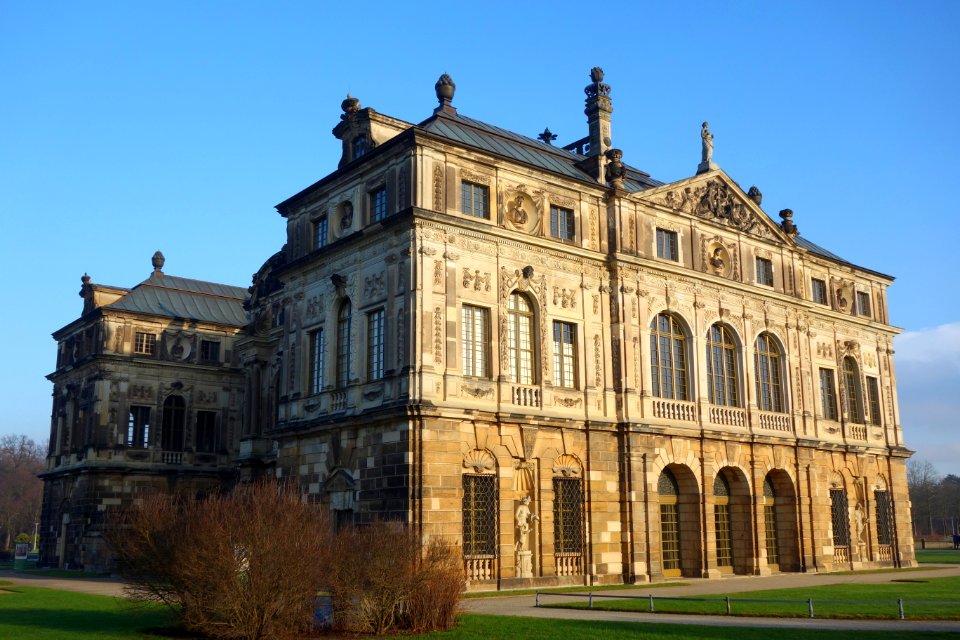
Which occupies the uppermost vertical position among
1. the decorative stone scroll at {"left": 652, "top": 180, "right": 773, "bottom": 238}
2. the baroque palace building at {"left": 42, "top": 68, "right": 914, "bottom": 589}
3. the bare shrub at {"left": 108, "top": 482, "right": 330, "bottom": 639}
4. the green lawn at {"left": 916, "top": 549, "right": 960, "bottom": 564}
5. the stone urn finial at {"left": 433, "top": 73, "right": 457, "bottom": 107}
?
the stone urn finial at {"left": 433, "top": 73, "right": 457, "bottom": 107}

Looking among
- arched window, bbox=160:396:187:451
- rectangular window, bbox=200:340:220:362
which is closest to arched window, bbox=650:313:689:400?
arched window, bbox=160:396:187:451

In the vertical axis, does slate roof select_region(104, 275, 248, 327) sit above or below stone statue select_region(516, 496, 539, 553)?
above

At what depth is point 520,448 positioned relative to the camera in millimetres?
30469

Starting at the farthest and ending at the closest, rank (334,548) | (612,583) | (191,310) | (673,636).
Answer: (191,310) → (612,583) → (334,548) → (673,636)

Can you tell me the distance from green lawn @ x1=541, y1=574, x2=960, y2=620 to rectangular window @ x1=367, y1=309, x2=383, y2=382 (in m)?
9.21

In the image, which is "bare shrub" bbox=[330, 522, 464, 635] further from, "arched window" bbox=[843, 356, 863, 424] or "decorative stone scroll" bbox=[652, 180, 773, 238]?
"arched window" bbox=[843, 356, 863, 424]

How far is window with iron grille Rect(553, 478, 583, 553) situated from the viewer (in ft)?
103

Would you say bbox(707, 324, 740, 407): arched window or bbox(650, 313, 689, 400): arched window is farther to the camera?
bbox(707, 324, 740, 407): arched window

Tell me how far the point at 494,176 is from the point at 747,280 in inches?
537

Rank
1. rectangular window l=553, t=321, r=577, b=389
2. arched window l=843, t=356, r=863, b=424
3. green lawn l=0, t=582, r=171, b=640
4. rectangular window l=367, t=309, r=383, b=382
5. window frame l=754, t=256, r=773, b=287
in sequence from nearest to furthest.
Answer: green lawn l=0, t=582, r=171, b=640, rectangular window l=367, t=309, r=383, b=382, rectangular window l=553, t=321, r=577, b=389, window frame l=754, t=256, r=773, b=287, arched window l=843, t=356, r=863, b=424

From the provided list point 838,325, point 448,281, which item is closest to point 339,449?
point 448,281

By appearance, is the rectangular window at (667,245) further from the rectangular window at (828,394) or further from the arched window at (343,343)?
the arched window at (343,343)

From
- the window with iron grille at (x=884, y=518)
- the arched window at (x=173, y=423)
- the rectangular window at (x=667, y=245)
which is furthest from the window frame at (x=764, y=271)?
the arched window at (x=173, y=423)

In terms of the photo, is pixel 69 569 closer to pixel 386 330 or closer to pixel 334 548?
pixel 386 330
